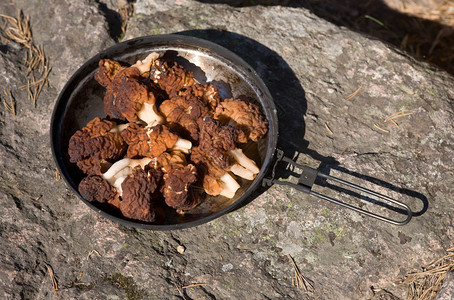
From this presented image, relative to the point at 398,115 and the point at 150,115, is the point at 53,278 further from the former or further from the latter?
the point at 398,115

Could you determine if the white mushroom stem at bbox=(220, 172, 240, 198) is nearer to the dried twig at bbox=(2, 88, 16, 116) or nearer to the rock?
the rock

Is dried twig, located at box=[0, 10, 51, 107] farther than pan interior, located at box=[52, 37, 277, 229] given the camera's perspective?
Yes

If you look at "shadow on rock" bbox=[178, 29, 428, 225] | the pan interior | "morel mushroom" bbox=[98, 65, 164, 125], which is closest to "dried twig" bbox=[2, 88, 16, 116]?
the pan interior

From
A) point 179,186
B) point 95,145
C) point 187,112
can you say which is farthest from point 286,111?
point 95,145

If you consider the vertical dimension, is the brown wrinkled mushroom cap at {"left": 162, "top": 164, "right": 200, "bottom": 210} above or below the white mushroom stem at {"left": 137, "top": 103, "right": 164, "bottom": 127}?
below

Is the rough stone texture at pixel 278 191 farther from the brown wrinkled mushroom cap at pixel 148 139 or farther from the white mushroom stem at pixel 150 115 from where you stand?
the white mushroom stem at pixel 150 115

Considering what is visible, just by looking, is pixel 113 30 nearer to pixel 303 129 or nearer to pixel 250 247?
pixel 303 129

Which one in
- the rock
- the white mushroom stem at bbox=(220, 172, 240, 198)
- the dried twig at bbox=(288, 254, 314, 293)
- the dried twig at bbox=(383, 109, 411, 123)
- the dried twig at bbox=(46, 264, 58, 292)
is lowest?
the dried twig at bbox=(46, 264, 58, 292)
